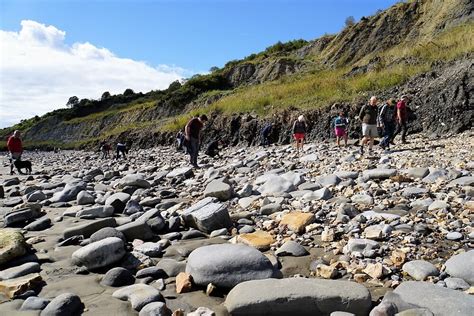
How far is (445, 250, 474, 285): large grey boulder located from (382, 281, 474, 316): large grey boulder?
384 mm

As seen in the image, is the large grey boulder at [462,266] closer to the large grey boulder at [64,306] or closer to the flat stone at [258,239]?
the flat stone at [258,239]

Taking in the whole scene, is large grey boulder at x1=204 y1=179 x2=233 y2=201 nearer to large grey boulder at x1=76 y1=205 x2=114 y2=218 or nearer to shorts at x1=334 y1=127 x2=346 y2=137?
large grey boulder at x1=76 y1=205 x2=114 y2=218

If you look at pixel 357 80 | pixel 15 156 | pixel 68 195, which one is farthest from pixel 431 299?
pixel 357 80

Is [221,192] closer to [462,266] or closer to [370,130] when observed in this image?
[462,266]

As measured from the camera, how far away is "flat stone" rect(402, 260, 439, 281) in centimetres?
365

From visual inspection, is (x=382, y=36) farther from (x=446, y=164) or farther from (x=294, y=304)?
(x=294, y=304)

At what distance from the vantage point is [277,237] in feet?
16.7

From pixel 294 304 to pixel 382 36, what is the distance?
36578mm

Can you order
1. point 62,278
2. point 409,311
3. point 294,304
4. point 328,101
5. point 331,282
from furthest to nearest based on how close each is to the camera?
point 328,101, point 62,278, point 331,282, point 294,304, point 409,311

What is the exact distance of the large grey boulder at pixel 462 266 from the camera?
3477 mm

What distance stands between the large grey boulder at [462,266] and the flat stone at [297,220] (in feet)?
6.21

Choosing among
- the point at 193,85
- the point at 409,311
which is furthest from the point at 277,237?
the point at 193,85

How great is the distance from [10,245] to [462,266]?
15.4ft

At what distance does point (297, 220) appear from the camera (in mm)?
5414
